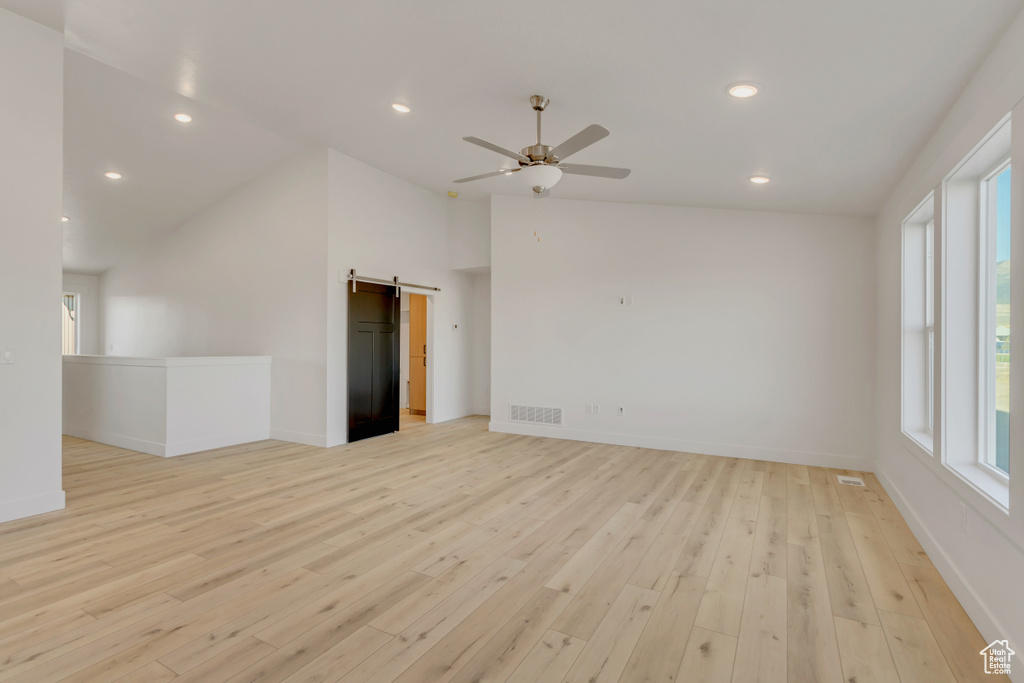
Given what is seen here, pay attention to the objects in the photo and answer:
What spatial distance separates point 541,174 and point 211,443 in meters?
4.66

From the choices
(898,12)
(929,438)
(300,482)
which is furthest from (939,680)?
(300,482)

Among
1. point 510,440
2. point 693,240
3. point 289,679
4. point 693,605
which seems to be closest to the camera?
point 289,679

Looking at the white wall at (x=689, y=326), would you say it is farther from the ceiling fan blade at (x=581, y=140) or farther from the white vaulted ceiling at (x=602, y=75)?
the ceiling fan blade at (x=581, y=140)

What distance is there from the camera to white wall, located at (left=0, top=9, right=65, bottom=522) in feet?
10.8

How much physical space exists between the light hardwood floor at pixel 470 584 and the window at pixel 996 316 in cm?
76

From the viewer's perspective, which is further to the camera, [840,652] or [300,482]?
[300,482]

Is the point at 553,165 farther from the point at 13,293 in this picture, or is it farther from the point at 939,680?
the point at 13,293

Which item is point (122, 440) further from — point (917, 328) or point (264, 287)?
point (917, 328)

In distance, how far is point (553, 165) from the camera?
11.2 feet

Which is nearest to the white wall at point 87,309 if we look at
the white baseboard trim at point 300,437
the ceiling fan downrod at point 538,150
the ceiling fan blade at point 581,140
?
the white baseboard trim at point 300,437

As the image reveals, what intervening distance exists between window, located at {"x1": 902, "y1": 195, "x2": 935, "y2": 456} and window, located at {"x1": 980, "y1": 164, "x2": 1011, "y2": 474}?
1.07m

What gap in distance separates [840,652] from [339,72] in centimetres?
433

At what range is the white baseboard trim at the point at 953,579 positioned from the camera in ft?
6.73

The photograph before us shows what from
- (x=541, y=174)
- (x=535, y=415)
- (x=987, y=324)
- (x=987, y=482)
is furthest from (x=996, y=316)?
(x=535, y=415)
